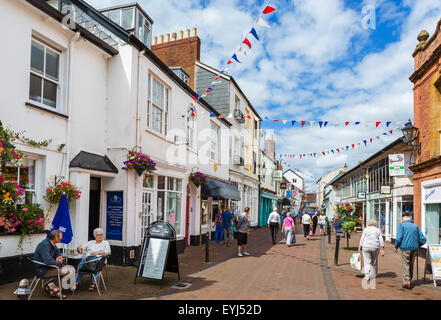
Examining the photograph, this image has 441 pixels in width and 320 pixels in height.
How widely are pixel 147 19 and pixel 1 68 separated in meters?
6.77

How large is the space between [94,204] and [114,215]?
0.72 m

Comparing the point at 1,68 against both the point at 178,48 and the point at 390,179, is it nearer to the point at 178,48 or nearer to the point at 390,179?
the point at 178,48

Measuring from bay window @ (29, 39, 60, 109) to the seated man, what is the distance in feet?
11.1

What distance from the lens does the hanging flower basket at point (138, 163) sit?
31.7ft

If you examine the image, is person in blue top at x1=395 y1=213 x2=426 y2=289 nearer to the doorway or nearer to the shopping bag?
the shopping bag

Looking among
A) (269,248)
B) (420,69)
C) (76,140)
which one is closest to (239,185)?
(269,248)

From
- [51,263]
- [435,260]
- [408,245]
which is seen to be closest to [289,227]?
[435,260]

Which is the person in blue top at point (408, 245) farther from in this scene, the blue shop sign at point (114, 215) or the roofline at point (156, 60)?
the roofline at point (156, 60)

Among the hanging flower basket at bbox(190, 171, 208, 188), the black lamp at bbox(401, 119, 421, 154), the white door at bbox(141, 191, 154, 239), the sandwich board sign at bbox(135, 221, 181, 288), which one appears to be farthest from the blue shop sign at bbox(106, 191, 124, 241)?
the black lamp at bbox(401, 119, 421, 154)

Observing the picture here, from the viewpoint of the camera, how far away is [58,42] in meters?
8.43

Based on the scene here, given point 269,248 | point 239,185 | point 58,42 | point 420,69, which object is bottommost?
point 269,248

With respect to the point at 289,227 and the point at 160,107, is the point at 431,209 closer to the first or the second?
the point at 289,227

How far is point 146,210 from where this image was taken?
1107cm

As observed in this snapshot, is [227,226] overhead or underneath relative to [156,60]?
underneath
